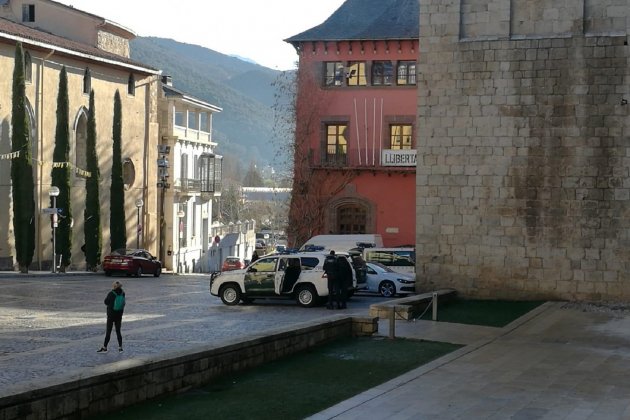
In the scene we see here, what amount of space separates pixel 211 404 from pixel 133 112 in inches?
1898

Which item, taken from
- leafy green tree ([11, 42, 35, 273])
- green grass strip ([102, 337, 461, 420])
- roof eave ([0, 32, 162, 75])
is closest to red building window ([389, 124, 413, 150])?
roof eave ([0, 32, 162, 75])

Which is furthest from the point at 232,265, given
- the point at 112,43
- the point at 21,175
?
the point at 112,43

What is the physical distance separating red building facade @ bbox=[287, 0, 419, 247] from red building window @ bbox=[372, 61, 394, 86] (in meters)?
0.05

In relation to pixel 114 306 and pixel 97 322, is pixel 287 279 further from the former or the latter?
pixel 114 306

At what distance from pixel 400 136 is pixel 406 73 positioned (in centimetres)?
291

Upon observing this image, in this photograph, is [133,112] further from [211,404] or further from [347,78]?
[211,404]

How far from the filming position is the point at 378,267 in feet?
105

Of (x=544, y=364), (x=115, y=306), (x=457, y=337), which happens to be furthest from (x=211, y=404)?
(x=457, y=337)

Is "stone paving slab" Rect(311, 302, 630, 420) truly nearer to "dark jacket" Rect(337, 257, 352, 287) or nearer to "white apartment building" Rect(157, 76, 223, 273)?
"dark jacket" Rect(337, 257, 352, 287)

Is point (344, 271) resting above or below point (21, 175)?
below

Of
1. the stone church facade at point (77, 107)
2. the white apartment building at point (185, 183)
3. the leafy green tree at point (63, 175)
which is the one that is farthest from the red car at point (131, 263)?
the white apartment building at point (185, 183)

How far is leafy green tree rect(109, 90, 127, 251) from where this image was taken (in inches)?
2151

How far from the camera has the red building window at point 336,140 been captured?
1893 inches

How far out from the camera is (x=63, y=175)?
48938 millimetres
